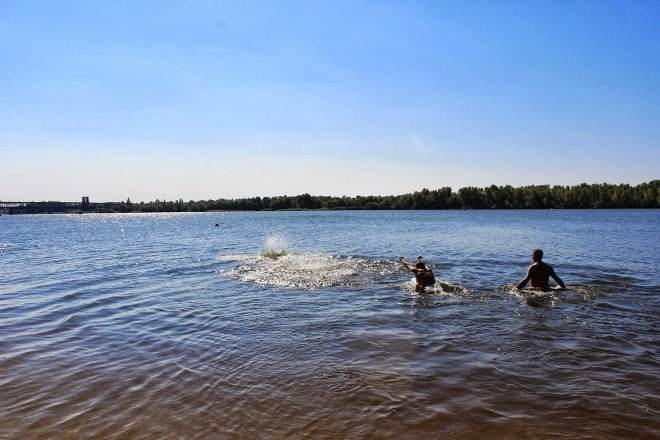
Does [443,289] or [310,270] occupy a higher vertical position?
[443,289]

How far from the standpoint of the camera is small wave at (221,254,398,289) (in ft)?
70.3

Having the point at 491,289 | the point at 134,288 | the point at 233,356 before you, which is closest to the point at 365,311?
the point at 233,356

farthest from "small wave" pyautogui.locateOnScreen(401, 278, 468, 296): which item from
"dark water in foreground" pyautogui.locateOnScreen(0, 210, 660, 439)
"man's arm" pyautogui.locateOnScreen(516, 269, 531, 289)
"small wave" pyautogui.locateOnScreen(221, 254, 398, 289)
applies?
"small wave" pyautogui.locateOnScreen(221, 254, 398, 289)

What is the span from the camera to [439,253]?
3550 cm

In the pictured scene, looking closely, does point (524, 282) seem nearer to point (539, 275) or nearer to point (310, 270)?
point (539, 275)

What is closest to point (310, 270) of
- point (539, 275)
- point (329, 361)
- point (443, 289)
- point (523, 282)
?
point (443, 289)

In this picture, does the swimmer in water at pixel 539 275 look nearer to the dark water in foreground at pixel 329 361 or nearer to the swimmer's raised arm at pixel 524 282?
the swimmer's raised arm at pixel 524 282

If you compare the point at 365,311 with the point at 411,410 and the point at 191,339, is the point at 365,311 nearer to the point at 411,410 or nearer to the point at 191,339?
the point at 191,339

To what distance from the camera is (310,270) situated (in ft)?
84.6

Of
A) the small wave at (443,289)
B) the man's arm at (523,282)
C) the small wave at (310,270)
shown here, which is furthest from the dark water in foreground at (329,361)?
the small wave at (310,270)

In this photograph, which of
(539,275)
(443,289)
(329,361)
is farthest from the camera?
(443,289)

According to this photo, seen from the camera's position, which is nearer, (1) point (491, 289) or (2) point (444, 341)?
(2) point (444, 341)

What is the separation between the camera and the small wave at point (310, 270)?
21438 mm

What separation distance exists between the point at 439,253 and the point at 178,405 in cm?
2991
